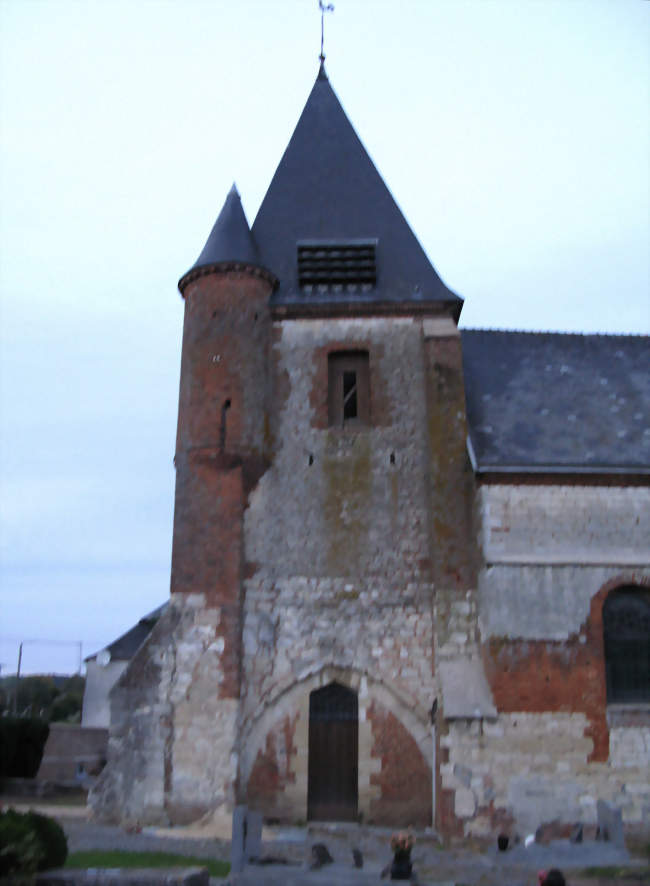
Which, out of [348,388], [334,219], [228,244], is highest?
[334,219]

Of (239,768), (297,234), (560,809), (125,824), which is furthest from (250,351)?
(560,809)

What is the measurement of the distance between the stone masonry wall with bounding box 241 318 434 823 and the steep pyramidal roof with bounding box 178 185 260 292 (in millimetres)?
1609

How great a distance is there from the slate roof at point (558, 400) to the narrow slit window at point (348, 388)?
1.97 meters

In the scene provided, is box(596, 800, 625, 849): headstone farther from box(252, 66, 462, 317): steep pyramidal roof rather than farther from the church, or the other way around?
box(252, 66, 462, 317): steep pyramidal roof

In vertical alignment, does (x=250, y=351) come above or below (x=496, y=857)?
above

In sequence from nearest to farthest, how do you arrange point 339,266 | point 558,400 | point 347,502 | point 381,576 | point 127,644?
point 381,576, point 347,502, point 558,400, point 339,266, point 127,644

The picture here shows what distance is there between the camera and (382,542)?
14.9 metres

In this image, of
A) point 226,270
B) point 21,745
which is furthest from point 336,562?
point 21,745

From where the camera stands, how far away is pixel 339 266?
16.7 metres

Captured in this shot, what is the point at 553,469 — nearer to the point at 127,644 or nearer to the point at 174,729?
the point at 174,729

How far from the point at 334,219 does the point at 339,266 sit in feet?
5.02

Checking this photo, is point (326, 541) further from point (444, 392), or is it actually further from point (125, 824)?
point (125, 824)

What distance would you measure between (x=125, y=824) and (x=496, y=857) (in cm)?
569

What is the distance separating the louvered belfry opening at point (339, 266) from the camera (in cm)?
1666
